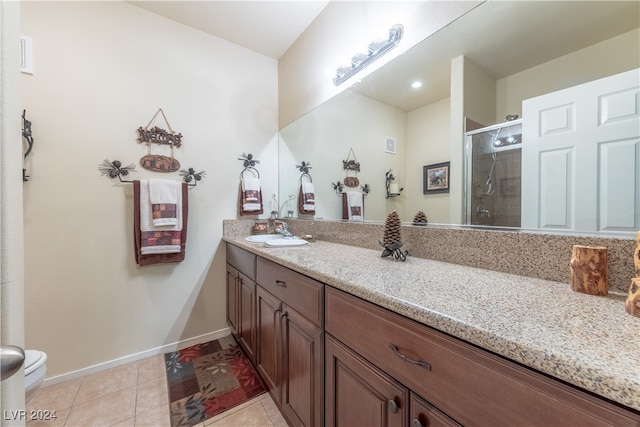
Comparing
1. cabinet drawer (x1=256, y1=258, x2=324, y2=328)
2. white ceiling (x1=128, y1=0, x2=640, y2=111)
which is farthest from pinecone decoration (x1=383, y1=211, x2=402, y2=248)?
white ceiling (x1=128, y1=0, x2=640, y2=111)

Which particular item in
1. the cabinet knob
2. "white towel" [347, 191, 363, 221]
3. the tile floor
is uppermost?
"white towel" [347, 191, 363, 221]

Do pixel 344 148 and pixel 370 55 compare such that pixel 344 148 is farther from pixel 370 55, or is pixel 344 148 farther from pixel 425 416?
pixel 425 416

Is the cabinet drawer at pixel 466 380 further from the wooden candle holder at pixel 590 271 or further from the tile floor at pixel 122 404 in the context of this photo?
the tile floor at pixel 122 404

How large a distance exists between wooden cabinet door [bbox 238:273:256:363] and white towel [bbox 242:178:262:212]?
0.63 meters

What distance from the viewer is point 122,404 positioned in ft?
4.43

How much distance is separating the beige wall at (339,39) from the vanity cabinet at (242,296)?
131 cm

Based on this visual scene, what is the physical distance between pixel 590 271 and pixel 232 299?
1987 mm

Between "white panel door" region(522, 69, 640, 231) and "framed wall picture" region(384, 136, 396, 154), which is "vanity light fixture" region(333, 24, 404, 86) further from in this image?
"white panel door" region(522, 69, 640, 231)

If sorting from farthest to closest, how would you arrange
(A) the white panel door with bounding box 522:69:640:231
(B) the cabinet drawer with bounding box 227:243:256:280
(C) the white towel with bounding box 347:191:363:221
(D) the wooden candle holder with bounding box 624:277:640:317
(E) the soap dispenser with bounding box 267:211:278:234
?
(E) the soap dispenser with bounding box 267:211:278:234, (C) the white towel with bounding box 347:191:363:221, (B) the cabinet drawer with bounding box 227:243:256:280, (A) the white panel door with bounding box 522:69:640:231, (D) the wooden candle holder with bounding box 624:277:640:317

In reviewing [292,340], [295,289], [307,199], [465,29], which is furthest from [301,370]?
[465,29]

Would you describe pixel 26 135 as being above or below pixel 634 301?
above

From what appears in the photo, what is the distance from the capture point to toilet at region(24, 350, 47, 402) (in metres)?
0.99

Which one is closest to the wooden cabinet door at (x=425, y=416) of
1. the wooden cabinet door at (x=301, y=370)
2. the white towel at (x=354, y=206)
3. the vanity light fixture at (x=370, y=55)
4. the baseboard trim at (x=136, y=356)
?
the wooden cabinet door at (x=301, y=370)

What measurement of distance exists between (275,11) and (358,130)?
3.61 feet
